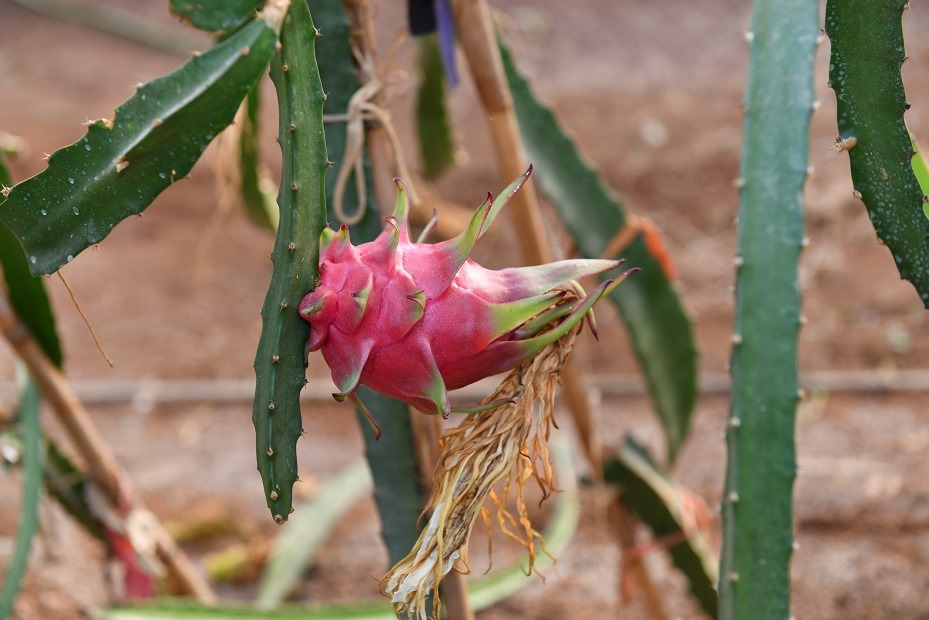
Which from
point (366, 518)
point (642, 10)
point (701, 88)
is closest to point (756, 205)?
point (366, 518)

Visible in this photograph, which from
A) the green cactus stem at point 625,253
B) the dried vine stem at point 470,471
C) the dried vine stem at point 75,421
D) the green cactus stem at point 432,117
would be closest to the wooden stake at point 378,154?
the dried vine stem at point 470,471

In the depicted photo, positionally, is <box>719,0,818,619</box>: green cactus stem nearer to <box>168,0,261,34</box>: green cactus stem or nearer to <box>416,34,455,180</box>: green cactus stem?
<box>168,0,261,34</box>: green cactus stem

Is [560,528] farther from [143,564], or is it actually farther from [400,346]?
[400,346]

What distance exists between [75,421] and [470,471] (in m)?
0.63

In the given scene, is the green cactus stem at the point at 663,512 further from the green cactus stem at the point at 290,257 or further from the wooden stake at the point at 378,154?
the green cactus stem at the point at 290,257

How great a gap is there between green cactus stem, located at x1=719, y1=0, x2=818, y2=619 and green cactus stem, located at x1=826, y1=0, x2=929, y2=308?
8 centimetres

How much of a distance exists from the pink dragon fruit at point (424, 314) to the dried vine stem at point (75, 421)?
0.57 meters

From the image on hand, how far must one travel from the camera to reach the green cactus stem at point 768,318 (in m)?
0.67

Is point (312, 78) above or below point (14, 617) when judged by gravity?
above

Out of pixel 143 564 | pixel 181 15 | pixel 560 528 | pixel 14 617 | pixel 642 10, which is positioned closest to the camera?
pixel 181 15

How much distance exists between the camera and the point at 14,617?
1.43 metres

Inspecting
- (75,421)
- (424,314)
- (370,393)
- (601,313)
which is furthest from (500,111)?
(601,313)

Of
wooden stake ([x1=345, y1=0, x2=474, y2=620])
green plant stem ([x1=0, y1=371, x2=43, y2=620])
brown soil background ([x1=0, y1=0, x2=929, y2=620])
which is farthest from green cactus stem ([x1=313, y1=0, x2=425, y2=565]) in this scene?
green plant stem ([x1=0, y1=371, x2=43, y2=620])

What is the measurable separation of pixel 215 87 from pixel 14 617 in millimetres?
1231
